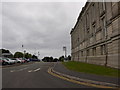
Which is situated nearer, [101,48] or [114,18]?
[114,18]

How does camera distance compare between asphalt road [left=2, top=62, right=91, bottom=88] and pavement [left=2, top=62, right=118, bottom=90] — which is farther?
asphalt road [left=2, top=62, right=91, bottom=88]

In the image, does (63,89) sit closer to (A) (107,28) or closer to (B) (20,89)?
(B) (20,89)

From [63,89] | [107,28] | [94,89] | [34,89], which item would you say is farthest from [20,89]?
[107,28]

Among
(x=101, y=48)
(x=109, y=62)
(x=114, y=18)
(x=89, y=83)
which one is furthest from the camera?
(x=101, y=48)

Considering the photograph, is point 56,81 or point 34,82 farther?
point 56,81

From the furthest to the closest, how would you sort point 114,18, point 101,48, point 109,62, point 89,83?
point 101,48 < point 109,62 < point 114,18 < point 89,83

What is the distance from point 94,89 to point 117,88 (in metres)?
1.20

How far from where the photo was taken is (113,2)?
23.9 metres

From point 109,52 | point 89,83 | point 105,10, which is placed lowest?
point 89,83

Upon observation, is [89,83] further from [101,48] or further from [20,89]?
[101,48]

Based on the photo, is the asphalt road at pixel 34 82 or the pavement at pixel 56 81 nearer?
the pavement at pixel 56 81

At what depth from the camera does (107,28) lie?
26344 millimetres

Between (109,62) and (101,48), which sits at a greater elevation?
(101,48)

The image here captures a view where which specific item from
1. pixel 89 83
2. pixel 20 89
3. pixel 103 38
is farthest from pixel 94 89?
pixel 103 38
